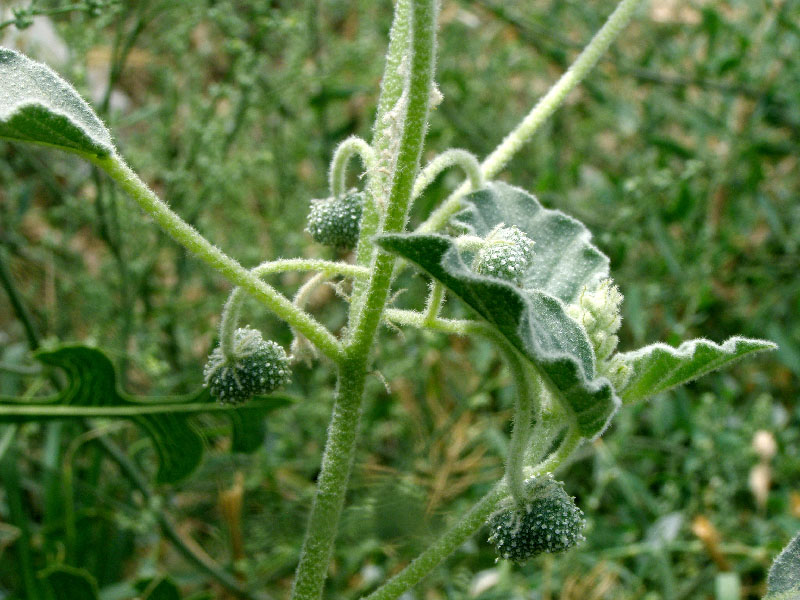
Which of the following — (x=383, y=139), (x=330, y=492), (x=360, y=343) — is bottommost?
(x=330, y=492)

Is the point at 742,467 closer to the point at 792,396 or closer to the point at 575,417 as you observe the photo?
the point at 792,396

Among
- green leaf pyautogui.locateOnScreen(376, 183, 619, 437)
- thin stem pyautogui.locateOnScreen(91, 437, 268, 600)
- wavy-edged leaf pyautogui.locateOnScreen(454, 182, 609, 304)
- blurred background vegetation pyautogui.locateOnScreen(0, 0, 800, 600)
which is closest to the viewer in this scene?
green leaf pyautogui.locateOnScreen(376, 183, 619, 437)

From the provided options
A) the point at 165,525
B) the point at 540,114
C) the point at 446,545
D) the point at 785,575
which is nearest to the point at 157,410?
the point at 165,525

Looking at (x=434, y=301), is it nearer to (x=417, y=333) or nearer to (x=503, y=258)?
(x=503, y=258)

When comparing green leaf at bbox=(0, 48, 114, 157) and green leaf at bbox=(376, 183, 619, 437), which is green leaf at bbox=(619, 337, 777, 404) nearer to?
green leaf at bbox=(376, 183, 619, 437)

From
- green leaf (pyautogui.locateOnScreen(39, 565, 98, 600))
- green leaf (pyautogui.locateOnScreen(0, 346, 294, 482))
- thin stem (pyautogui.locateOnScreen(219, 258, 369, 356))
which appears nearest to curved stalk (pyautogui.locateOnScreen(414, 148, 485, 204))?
thin stem (pyautogui.locateOnScreen(219, 258, 369, 356))

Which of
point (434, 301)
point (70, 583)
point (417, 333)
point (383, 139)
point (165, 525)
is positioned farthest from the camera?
point (417, 333)

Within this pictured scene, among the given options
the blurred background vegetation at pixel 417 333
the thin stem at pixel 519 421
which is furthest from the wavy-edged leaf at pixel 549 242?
the blurred background vegetation at pixel 417 333
